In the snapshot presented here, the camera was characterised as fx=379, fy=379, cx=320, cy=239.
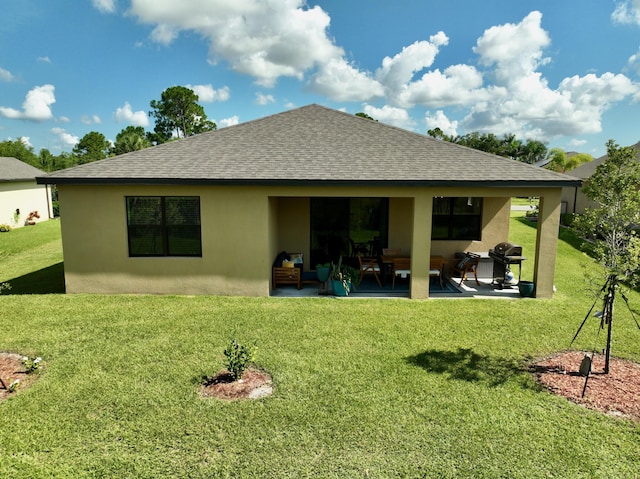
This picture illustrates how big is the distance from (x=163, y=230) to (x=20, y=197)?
24279 mm

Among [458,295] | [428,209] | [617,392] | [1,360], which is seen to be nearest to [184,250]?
[1,360]

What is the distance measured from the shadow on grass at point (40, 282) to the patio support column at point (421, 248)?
9997 mm

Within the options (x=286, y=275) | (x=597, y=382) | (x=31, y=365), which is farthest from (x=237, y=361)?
(x=597, y=382)

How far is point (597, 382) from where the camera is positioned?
5.97 meters

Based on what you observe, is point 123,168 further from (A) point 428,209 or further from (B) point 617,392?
(B) point 617,392

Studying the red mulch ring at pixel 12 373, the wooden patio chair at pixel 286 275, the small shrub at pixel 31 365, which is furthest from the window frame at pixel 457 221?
the red mulch ring at pixel 12 373

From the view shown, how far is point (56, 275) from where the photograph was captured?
13.1 meters

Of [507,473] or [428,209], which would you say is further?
[428,209]

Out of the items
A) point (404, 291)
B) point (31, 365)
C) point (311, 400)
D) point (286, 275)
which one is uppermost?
point (286, 275)

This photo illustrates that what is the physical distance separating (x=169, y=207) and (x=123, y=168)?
5.26ft

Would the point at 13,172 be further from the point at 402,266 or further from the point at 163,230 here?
the point at 402,266

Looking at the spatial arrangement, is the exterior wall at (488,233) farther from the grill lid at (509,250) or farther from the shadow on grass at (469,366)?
the shadow on grass at (469,366)

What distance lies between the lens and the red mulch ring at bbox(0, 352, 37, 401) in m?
5.77

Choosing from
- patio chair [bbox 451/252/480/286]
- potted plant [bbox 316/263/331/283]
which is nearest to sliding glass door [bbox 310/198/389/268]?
potted plant [bbox 316/263/331/283]
